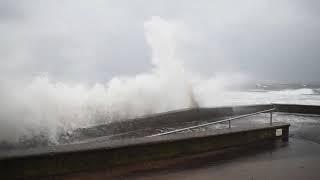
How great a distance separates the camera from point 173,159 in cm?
657

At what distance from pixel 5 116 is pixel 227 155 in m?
7.92

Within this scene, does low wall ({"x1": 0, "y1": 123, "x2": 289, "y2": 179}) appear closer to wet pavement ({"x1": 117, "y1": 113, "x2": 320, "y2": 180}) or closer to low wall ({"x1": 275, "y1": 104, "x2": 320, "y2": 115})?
wet pavement ({"x1": 117, "y1": 113, "x2": 320, "y2": 180})

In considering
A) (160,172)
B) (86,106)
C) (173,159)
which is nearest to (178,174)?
(160,172)

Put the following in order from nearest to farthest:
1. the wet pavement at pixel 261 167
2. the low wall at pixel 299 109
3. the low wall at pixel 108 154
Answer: the low wall at pixel 108 154 < the wet pavement at pixel 261 167 < the low wall at pixel 299 109

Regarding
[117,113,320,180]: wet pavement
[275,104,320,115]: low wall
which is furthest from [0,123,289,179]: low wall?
[275,104,320,115]: low wall

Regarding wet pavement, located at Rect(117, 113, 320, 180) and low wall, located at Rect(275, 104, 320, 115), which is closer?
wet pavement, located at Rect(117, 113, 320, 180)

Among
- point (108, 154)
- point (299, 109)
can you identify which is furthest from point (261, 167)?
point (299, 109)

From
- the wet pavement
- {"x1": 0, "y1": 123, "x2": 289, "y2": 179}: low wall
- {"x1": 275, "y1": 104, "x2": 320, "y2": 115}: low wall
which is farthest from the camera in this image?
{"x1": 275, "y1": 104, "x2": 320, "y2": 115}: low wall

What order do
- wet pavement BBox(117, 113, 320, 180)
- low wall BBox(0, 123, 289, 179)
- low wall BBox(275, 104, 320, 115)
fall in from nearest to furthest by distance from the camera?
low wall BBox(0, 123, 289, 179) < wet pavement BBox(117, 113, 320, 180) < low wall BBox(275, 104, 320, 115)

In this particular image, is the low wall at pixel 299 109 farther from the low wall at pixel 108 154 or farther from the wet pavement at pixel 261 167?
the low wall at pixel 108 154

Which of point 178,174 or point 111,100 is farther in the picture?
point 111,100

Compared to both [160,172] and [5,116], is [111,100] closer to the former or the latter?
[5,116]

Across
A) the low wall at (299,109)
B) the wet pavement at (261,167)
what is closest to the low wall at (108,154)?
the wet pavement at (261,167)

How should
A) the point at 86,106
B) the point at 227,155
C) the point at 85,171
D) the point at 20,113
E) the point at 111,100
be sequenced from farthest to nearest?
the point at 111,100 < the point at 86,106 < the point at 20,113 < the point at 227,155 < the point at 85,171
